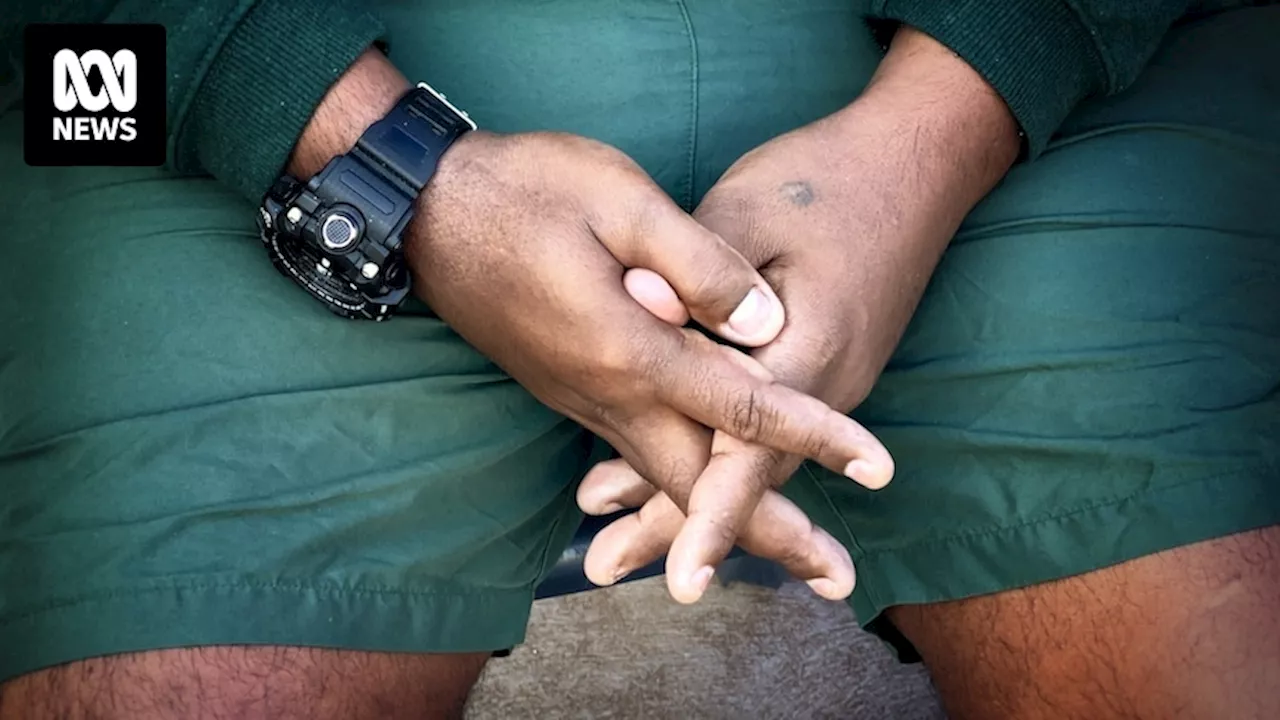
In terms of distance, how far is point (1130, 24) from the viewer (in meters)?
0.90

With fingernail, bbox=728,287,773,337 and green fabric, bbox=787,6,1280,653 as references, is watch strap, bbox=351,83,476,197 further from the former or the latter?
green fabric, bbox=787,6,1280,653

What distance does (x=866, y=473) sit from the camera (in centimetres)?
80

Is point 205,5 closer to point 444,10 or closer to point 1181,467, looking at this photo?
point 444,10

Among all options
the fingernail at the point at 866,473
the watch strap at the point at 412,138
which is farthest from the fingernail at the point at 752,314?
the watch strap at the point at 412,138

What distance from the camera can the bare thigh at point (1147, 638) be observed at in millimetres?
845

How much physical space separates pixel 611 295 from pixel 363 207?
0.19 meters

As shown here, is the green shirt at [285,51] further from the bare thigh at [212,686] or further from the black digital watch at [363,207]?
the bare thigh at [212,686]

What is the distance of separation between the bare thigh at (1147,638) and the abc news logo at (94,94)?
74 centimetres

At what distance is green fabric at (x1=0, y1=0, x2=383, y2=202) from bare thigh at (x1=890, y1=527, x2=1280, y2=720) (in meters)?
0.64

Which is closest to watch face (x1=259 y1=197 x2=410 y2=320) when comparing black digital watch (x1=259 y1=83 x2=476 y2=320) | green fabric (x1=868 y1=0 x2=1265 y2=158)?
black digital watch (x1=259 y1=83 x2=476 y2=320)

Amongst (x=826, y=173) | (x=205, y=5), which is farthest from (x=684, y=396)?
(x=205, y=5)

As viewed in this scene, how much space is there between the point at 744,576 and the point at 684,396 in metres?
0.76

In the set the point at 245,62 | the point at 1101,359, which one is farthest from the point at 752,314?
the point at 245,62

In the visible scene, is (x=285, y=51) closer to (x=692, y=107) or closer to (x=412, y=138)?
(x=412, y=138)
